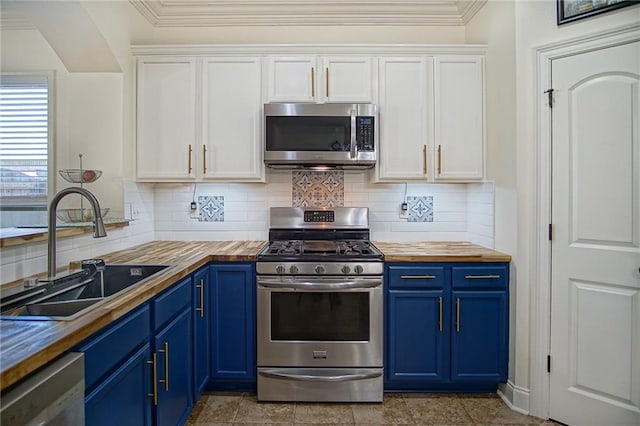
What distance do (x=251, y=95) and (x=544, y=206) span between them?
6.91ft

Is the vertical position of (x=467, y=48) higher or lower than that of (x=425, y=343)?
higher

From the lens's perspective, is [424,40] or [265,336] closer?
[265,336]

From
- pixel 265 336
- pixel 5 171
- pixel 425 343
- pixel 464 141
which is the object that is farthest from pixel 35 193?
pixel 464 141

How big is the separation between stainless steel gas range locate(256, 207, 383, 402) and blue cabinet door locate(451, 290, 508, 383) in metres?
0.51

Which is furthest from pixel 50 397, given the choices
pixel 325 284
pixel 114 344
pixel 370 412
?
pixel 370 412

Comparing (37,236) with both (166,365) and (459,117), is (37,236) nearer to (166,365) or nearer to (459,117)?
(166,365)

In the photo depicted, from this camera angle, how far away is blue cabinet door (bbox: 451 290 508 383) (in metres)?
2.33

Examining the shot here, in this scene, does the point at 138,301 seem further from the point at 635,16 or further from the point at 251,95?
the point at 635,16

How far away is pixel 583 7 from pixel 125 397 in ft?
9.71

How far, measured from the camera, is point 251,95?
266 centimetres

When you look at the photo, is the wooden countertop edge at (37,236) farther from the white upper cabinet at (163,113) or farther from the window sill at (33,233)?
the white upper cabinet at (163,113)

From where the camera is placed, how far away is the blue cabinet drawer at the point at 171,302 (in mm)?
1626

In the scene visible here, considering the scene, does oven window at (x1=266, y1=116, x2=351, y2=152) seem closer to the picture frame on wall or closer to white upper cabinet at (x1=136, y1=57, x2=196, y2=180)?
white upper cabinet at (x1=136, y1=57, x2=196, y2=180)

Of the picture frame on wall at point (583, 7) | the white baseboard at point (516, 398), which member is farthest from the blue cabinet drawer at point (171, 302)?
the picture frame on wall at point (583, 7)
